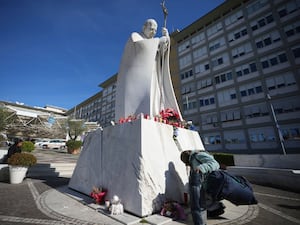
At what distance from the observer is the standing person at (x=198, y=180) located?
3167 mm

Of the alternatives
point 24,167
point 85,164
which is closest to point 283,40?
point 85,164

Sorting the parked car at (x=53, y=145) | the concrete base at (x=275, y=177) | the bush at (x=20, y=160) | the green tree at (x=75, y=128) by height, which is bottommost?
the concrete base at (x=275, y=177)

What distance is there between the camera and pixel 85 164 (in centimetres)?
632

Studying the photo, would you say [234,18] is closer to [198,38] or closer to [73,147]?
[198,38]

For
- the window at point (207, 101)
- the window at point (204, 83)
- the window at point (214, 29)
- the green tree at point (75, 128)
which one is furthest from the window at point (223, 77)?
the green tree at point (75, 128)

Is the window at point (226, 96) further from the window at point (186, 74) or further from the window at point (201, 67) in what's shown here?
the window at point (186, 74)

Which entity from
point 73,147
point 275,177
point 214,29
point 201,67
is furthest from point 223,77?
point 73,147

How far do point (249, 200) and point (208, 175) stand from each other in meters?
0.89

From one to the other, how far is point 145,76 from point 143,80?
192mm

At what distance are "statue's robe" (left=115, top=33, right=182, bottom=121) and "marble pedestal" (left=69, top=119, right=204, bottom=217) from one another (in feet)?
4.86

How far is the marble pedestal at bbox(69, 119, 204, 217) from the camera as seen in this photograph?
13.1 feet

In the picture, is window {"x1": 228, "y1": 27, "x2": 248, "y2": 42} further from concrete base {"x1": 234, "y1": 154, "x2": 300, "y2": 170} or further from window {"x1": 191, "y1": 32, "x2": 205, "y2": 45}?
concrete base {"x1": 234, "y1": 154, "x2": 300, "y2": 170}

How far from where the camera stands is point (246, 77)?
25578 mm

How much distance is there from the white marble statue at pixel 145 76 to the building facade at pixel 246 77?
60.1 ft
